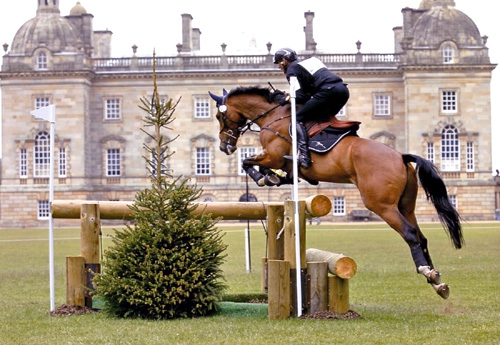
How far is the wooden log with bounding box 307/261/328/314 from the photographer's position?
11.2 metres

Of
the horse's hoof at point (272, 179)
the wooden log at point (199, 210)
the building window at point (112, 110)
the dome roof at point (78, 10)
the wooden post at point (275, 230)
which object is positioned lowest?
the wooden post at point (275, 230)

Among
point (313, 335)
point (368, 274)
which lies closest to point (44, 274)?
point (368, 274)

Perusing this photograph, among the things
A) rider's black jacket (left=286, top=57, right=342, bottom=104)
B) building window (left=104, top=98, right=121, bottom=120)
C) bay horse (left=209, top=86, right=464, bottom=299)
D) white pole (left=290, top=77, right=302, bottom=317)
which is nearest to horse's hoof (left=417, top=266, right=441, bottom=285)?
bay horse (left=209, top=86, right=464, bottom=299)

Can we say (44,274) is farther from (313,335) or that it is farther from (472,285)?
(313,335)

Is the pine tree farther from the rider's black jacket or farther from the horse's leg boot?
the rider's black jacket

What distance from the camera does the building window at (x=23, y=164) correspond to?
6100 cm

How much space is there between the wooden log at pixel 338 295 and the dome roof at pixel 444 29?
50.8 metres

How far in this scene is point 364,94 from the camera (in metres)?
61.5

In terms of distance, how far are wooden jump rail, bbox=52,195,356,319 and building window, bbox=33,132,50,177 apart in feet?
163

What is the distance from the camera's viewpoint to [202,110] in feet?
203

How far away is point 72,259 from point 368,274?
8364 mm

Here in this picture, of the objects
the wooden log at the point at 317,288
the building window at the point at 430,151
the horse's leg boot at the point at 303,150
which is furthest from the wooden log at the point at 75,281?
the building window at the point at 430,151

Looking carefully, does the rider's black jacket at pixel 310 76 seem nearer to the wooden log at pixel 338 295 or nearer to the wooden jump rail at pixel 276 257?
the wooden jump rail at pixel 276 257

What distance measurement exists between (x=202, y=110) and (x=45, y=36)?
11531mm
